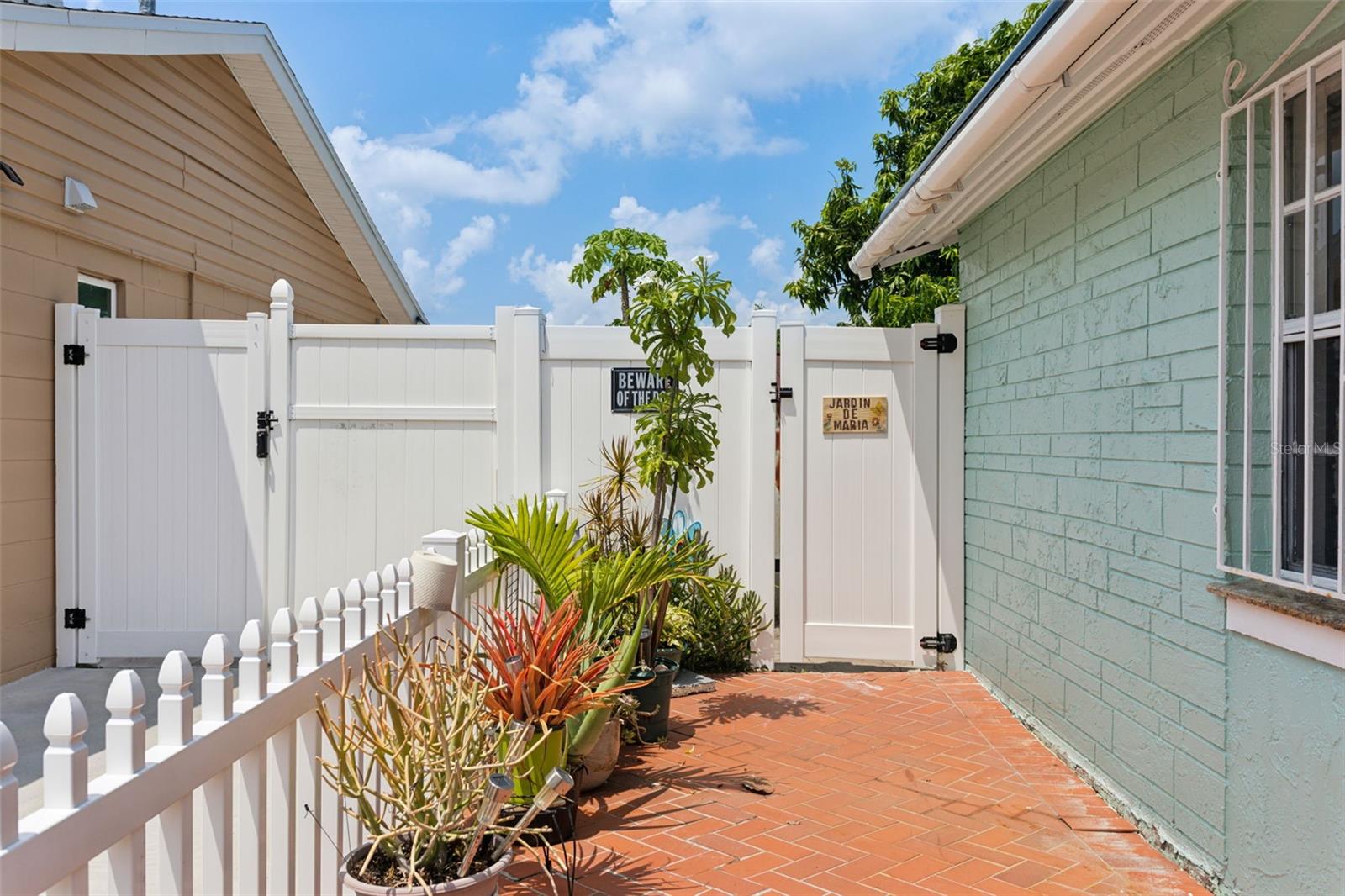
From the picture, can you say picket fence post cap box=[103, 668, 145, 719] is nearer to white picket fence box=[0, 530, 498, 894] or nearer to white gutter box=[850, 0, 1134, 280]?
white picket fence box=[0, 530, 498, 894]

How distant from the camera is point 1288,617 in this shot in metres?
2.57

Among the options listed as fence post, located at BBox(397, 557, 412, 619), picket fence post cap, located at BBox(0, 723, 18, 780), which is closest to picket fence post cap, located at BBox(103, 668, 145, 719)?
picket fence post cap, located at BBox(0, 723, 18, 780)

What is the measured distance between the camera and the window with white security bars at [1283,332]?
256 cm

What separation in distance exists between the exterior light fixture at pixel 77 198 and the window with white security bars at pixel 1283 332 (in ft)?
19.8

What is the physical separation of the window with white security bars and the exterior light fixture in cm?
605

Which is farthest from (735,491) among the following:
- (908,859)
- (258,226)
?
(258,226)

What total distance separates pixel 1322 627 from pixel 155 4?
8.94m

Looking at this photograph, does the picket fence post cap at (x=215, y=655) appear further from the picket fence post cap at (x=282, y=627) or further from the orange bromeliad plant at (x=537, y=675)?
the orange bromeliad plant at (x=537, y=675)

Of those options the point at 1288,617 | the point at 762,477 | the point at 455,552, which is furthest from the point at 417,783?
the point at 762,477

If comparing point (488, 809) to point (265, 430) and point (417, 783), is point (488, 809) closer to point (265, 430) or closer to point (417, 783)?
point (417, 783)

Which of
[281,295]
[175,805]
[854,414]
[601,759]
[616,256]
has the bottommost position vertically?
[601,759]

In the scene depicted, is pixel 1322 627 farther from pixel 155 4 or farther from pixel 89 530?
pixel 155 4

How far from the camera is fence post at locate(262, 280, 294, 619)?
5.78 m

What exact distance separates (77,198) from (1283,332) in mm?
6278
